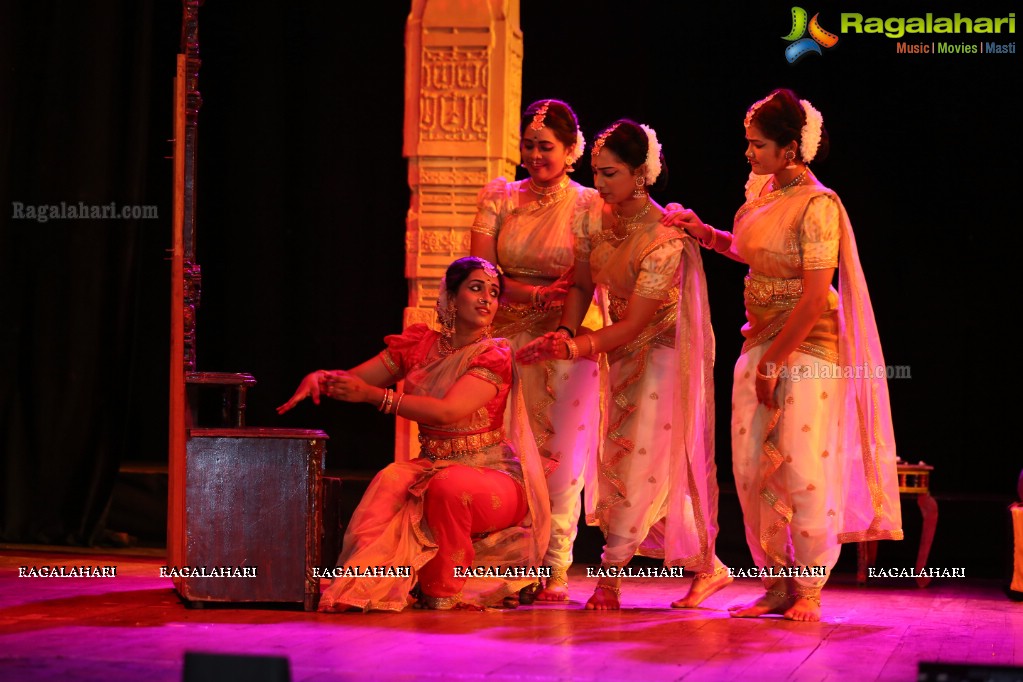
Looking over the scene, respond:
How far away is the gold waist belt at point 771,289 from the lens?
167 inches

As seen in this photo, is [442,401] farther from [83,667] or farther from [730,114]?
[730,114]

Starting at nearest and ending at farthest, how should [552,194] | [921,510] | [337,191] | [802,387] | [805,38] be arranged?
[802,387]
[552,194]
[921,510]
[805,38]
[337,191]

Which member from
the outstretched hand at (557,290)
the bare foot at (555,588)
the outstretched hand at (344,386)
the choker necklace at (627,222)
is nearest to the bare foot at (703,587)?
the bare foot at (555,588)

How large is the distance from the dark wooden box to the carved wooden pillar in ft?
4.87

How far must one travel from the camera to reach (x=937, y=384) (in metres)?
5.81

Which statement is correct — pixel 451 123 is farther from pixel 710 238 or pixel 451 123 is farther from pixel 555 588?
pixel 555 588

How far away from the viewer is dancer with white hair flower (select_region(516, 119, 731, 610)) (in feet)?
14.4

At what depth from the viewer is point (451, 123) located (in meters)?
5.66

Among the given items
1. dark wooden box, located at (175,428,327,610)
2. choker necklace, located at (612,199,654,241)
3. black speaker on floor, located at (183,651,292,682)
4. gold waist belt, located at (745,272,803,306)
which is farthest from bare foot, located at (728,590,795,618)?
black speaker on floor, located at (183,651,292,682)

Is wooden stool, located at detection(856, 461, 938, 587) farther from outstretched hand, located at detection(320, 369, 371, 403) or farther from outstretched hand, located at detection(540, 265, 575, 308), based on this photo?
outstretched hand, located at detection(320, 369, 371, 403)

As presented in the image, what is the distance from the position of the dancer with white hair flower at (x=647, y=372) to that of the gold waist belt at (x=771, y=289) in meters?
0.21

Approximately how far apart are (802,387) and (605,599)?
878mm

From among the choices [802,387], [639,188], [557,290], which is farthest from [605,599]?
[639,188]

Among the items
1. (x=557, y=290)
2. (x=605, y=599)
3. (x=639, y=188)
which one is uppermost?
(x=639, y=188)
